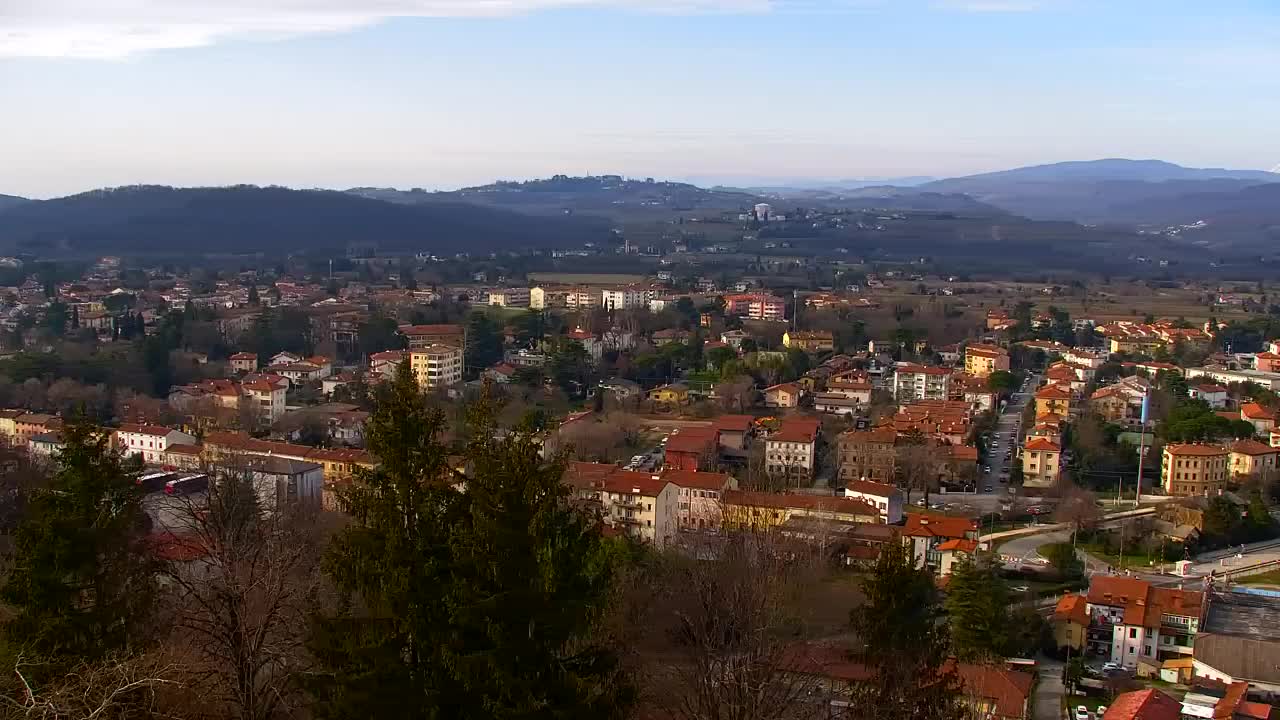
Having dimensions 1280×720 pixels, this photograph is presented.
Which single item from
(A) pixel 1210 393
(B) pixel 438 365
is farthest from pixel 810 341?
(B) pixel 438 365

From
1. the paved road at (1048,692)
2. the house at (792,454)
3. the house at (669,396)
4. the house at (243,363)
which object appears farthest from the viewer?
the house at (243,363)

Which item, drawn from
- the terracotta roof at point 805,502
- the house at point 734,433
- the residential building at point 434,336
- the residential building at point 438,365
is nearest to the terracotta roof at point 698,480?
the terracotta roof at point 805,502

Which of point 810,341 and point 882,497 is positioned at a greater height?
point 810,341

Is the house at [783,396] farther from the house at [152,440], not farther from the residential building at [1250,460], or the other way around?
the house at [152,440]

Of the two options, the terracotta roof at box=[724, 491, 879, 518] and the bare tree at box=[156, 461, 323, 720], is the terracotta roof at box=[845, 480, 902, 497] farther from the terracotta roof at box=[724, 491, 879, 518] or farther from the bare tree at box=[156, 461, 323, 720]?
the bare tree at box=[156, 461, 323, 720]

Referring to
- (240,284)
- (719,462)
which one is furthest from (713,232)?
(719,462)

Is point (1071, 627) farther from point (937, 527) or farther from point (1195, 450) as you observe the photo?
point (1195, 450)
